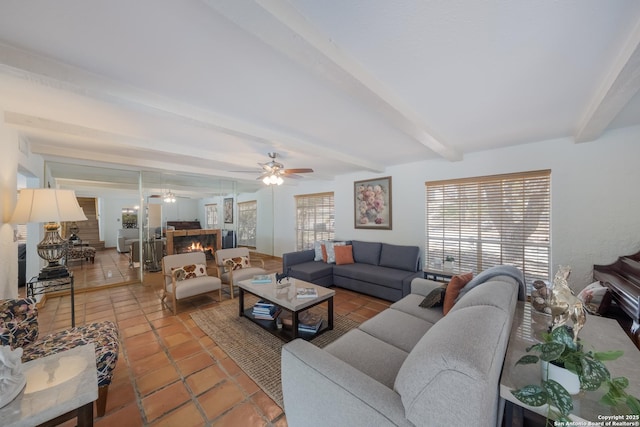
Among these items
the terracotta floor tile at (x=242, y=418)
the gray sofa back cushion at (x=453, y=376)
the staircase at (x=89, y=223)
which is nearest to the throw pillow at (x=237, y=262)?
the terracotta floor tile at (x=242, y=418)

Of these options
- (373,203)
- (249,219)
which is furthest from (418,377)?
(249,219)

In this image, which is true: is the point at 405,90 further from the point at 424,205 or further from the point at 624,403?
the point at 424,205

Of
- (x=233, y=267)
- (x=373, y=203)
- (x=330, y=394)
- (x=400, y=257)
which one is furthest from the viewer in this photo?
(x=373, y=203)

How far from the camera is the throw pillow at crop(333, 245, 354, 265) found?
14.7ft

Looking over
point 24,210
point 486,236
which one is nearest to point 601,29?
point 486,236

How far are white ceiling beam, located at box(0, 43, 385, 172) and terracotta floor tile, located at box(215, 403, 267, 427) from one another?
2420mm

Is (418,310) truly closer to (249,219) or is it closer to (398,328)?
(398,328)

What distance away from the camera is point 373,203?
492cm

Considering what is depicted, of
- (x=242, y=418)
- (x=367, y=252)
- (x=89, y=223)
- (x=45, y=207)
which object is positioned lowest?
(x=242, y=418)

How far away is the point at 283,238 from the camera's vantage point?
22.9 ft

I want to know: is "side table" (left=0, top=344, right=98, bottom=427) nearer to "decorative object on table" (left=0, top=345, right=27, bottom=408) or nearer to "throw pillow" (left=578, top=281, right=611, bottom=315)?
Answer: "decorative object on table" (left=0, top=345, right=27, bottom=408)

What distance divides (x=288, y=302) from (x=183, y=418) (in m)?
1.16

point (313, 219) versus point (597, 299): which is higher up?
point (313, 219)

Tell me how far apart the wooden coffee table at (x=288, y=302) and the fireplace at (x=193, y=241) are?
2788 mm
